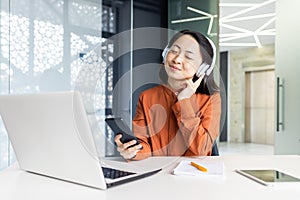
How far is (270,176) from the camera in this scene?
33.6 inches

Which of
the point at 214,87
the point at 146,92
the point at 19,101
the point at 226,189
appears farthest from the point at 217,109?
the point at 19,101

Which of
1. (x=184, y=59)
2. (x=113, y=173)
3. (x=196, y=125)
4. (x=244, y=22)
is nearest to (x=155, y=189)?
(x=113, y=173)

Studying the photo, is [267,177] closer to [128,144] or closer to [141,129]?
[128,144]

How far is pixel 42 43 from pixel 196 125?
2191 mm

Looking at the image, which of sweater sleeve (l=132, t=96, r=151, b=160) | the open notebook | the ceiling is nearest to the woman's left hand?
sweater sleeve (l=132, t=96, r=151, b=160)

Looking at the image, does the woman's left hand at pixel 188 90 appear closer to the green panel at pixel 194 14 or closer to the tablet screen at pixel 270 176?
the tablet screen at pixel 270 176

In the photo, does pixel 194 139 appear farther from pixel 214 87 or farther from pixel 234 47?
pixel 234 47

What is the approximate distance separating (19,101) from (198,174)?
492mm

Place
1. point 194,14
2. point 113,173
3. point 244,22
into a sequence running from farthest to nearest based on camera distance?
1. point 244,22
2. point 194,14
3. point 113,173

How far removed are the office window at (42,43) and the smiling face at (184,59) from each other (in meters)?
1.62

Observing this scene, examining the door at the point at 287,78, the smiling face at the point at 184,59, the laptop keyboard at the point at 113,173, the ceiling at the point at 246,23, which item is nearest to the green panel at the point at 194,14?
the door at the point at 287,78

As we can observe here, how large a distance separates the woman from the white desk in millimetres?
292

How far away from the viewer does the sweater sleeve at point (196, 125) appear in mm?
1146

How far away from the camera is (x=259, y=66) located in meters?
8.09
